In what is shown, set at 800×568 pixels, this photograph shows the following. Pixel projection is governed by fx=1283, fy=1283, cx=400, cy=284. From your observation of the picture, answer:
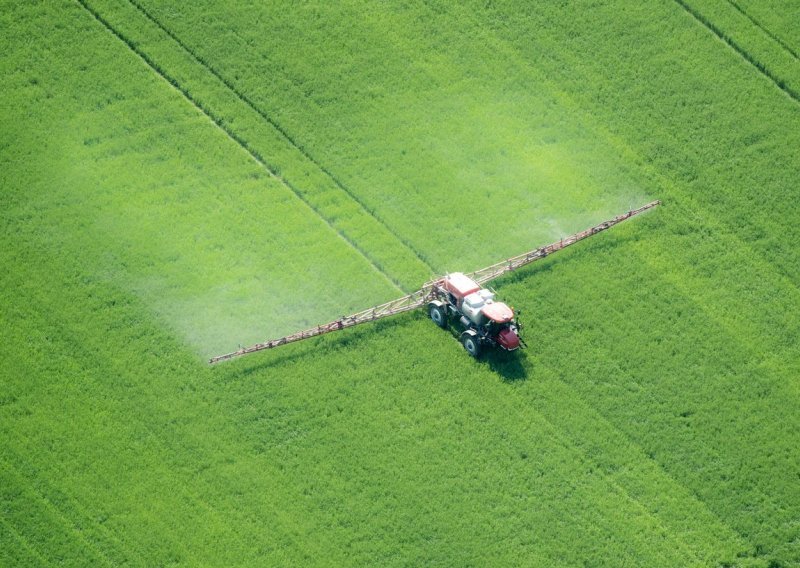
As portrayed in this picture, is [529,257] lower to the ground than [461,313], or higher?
higher

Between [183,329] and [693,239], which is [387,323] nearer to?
[183,329]

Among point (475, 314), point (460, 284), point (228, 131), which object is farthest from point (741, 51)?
point (228, 131)

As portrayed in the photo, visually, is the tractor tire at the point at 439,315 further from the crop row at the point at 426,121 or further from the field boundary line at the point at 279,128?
the crop row at the point at 426,121

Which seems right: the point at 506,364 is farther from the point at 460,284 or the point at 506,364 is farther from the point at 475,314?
the point at 460,284

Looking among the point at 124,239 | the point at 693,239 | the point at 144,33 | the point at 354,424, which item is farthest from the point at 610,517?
the point at 144,33

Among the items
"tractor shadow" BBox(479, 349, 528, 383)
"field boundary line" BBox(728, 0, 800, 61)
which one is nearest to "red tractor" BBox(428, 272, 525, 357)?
"tractor shadow" BBox(479, 349, 528, 383)

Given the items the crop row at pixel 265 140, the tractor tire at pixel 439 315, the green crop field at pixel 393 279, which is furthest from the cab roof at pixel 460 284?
the crop row at pixel 265 140
